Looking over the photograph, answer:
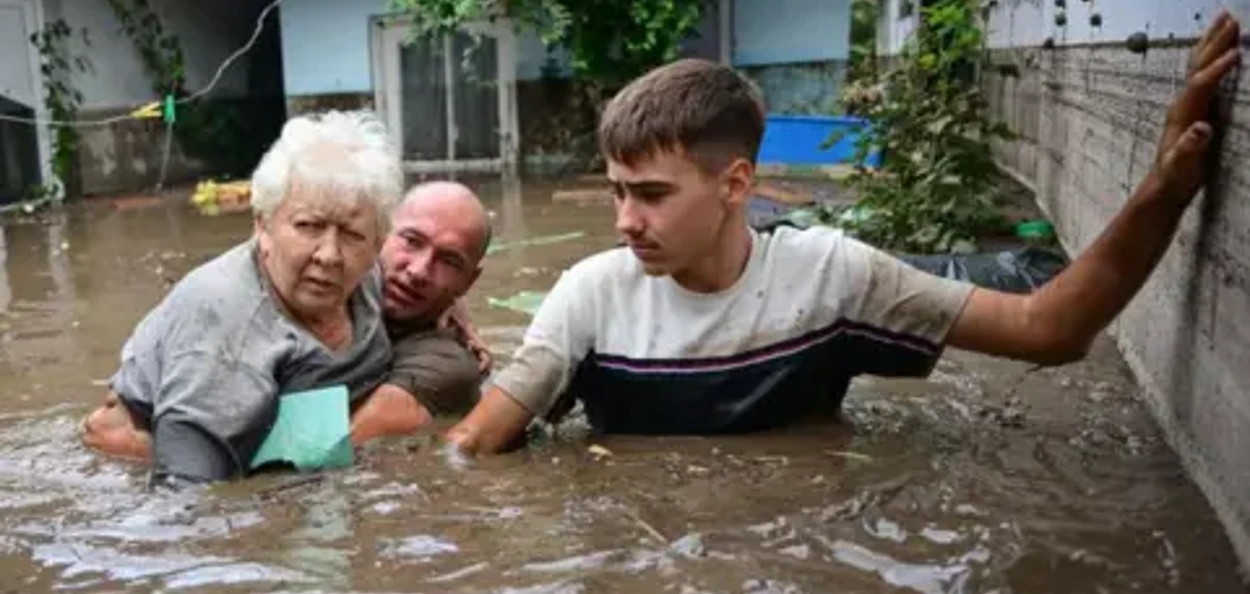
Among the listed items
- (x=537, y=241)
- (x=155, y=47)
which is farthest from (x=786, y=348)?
(x=155, y=47)

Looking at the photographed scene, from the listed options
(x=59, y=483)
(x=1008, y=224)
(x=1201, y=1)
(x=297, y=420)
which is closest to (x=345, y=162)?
(x=297, y=420)

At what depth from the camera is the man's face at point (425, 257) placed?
143 inches

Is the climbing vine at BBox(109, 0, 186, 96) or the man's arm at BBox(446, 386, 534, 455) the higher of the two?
the climbing vine at BBox(109, 0, 186, 96)

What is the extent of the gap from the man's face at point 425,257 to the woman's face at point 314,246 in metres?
Answer: 0.28

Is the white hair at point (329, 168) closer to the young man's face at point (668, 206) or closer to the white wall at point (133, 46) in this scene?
the young man's face at point (668, 206)

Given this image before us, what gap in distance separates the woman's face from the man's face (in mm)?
280

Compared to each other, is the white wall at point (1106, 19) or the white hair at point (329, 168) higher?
the white wall at point (1106, 19)

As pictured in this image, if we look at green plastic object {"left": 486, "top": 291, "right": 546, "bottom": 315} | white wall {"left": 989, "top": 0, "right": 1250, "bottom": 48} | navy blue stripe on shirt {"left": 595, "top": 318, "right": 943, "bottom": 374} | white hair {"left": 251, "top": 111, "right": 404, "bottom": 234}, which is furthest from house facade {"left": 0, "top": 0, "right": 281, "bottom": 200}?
navy blue stripe on shirt {"left": 595, "top": 318, "right": 943, "bottom": 374}

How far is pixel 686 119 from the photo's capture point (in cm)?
296

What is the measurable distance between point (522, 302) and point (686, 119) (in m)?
3.92

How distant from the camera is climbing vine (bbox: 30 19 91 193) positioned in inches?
574

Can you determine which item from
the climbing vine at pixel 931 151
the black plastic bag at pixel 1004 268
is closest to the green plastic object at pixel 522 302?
the climbing vine at pixel 931 151

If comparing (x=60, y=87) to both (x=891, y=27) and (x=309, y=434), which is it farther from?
(x=309, y=434)

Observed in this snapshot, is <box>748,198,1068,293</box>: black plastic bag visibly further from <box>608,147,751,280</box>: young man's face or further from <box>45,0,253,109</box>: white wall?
<box>45,0,253,109</box>: white wall
